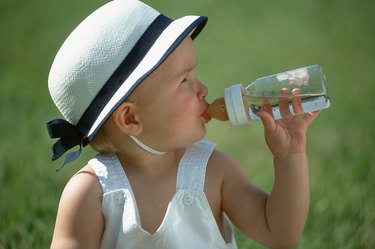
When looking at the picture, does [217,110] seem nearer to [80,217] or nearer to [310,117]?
[310,117]

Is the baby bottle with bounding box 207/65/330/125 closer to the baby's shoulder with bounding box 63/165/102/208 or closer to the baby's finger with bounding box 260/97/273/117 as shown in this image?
the baby's finger with bounding box 260/97/273/117

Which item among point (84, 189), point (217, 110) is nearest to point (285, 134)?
point (217, 110)

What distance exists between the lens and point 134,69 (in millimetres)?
2076

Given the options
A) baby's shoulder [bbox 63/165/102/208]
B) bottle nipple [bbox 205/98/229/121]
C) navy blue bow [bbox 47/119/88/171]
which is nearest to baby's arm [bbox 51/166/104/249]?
baby's shoulder [bbox 63/165/102/208]

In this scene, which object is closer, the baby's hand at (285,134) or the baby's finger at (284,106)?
the baby's hand at (285,134)

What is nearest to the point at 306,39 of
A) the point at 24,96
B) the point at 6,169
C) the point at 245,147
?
the point at 245,147

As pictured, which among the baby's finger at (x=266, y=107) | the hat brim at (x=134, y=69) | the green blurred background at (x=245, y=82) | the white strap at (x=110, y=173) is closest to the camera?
the hat brim at (x=134, y=69)

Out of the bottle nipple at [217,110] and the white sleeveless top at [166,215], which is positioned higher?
the bottle nipple at [217,110]

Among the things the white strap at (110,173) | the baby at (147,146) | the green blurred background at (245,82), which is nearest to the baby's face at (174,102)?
the baby at (147,146)

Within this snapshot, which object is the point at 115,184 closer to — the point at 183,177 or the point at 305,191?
the point at 183,177

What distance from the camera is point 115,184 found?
2154 millimetres

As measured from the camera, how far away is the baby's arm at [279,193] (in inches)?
84.0

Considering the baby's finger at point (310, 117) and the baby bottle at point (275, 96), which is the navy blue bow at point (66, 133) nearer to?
the baby bottle at point (275, 96)

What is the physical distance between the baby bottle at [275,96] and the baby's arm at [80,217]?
0.44m
